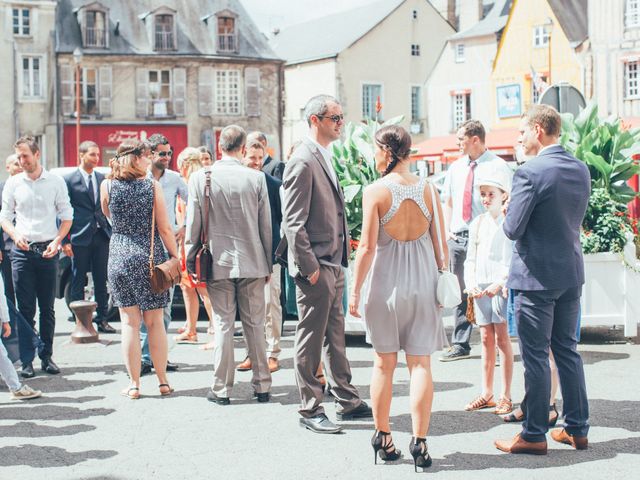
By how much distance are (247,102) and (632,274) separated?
125 ft

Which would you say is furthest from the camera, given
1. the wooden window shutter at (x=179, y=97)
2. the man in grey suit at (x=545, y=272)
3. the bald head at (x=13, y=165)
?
the wooden window shutter at (x=179, y=97)

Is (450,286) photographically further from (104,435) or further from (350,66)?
(350,66)

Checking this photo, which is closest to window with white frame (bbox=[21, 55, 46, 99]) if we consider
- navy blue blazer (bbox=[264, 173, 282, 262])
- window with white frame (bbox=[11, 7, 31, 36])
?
window with white frame (bbox=[11, 7, 31, 36])

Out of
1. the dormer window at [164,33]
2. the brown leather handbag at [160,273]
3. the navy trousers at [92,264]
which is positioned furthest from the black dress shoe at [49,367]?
the dormer window at [164,33]

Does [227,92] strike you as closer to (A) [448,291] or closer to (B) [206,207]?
(B) [206,207]

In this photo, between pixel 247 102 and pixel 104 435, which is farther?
pixel 247 102

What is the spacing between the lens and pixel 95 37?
146 ft

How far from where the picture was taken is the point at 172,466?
5645 mm

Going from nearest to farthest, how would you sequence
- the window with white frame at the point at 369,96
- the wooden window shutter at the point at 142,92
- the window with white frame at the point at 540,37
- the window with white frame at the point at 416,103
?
1. the window with white frame at the point at 540,37
2. the wooden window shutter at the point at 142,92
3. the window with white frame at the point at 369,96
4. the window with white frame at the point at 416,103

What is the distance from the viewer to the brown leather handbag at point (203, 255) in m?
7.43

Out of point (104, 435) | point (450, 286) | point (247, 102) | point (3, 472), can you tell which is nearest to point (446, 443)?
point (450, 286)

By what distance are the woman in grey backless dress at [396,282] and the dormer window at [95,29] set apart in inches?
1624

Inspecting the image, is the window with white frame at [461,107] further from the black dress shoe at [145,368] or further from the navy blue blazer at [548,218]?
the navy blue blazer at [548,218]

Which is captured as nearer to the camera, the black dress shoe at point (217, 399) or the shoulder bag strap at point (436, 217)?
the shoulder bag strap at point (436, 217)
